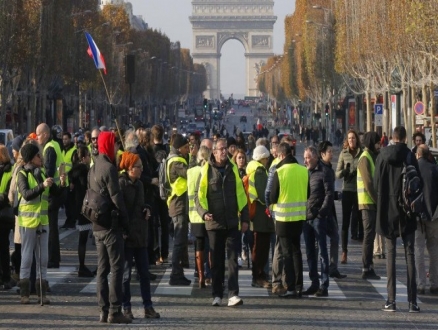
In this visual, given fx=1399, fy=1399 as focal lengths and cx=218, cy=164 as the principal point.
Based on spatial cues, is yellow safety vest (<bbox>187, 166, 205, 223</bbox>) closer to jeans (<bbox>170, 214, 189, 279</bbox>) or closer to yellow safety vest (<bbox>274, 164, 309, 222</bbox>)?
yellow safety vest (<bbox>274, 164, 309, 222</bbox>)

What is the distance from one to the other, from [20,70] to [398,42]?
1940 centimetres

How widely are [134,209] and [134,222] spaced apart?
0.12 metres

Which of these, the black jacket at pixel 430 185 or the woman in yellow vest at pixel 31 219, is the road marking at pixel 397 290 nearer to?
the black jacket at pixel 430 185

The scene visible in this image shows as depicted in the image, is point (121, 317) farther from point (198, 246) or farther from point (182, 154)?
point (182, 154)

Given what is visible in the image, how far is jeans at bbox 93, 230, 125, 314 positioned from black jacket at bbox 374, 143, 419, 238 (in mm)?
2683

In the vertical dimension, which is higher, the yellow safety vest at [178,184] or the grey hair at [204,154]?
the grey hair at [204,154]

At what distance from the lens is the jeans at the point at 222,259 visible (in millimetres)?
13969

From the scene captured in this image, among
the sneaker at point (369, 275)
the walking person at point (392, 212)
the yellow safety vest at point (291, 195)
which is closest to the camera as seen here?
the walking person at point (392, 212)

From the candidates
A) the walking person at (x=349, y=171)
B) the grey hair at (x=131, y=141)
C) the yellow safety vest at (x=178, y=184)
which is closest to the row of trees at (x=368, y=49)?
the walking person at (x=349, y=171)

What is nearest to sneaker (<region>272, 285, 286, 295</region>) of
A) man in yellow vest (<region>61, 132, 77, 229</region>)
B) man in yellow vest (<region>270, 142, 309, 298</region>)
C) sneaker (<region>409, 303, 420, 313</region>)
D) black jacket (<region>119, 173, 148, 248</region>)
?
man in yellow vest (<region>270, 142, 309, 298</region>)

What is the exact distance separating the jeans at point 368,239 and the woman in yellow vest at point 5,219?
13.8 ft

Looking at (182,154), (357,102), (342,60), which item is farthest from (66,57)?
(182,154)

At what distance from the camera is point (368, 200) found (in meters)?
17.1

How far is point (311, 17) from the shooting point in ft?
286
